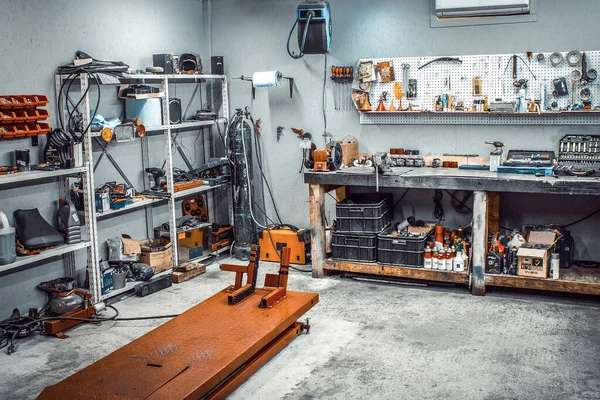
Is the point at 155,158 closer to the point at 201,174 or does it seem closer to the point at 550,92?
the point at 201,174


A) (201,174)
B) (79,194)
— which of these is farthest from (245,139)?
(79,194)

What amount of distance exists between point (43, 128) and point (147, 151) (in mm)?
1392

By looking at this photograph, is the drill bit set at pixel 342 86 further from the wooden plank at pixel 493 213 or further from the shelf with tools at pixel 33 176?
the shelf with tools at pixel 33 176

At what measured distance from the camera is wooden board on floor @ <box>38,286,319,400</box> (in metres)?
3.07

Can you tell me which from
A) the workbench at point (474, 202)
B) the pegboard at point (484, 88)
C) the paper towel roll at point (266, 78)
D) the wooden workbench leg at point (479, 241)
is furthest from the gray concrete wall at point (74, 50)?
the wooden workbench leg at point (479, 241)

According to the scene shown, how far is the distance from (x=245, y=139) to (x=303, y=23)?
1.25 metres

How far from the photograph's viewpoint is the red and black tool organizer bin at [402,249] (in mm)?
5316

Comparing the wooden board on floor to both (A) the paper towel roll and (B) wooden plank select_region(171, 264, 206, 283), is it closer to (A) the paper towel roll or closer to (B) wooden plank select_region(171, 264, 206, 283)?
(B) wooden plank select_region(171, 264, 206, 283)

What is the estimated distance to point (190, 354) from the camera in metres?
3.46

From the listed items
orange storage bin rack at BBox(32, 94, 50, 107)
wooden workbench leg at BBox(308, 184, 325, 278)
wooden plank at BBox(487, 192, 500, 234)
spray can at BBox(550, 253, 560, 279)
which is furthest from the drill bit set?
orange storage bin rack at BBox(32, 94, 50, 107)

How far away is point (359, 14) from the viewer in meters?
6.01

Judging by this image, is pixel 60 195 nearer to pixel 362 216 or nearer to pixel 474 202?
pixel 362 216

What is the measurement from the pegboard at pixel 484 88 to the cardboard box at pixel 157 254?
2.14m

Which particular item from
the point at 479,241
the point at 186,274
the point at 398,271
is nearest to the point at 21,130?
the point at 186,274
